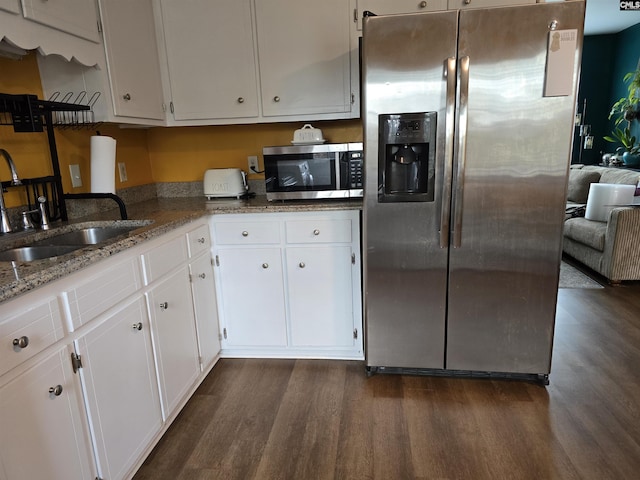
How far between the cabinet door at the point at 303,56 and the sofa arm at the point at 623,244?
2.54 metres

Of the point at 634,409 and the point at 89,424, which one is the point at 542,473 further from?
the point at 89,424

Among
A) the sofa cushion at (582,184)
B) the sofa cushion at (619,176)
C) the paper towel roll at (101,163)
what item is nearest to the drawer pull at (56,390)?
the paper towel roll at (101,163)

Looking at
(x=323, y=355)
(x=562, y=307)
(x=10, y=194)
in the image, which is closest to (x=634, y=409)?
(x=562, y=307)

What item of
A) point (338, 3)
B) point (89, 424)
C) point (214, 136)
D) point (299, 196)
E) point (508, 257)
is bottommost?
point (89, 424)

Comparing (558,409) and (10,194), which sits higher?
(10,194)

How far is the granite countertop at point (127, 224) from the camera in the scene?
1.14m

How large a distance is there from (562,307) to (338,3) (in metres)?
2.60

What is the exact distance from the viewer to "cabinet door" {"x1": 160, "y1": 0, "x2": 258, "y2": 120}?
236 cm

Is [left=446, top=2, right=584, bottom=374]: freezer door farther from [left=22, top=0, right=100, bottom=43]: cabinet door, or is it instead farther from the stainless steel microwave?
[left=22, top=0, right=100, bottom=43]: cabinet door

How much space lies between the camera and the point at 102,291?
1414mm

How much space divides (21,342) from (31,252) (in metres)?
0.68

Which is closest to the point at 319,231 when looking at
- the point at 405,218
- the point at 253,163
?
the point at 405,218

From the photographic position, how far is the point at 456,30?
1.79 m

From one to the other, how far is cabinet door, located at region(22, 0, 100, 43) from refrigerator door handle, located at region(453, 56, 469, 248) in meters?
1.67
